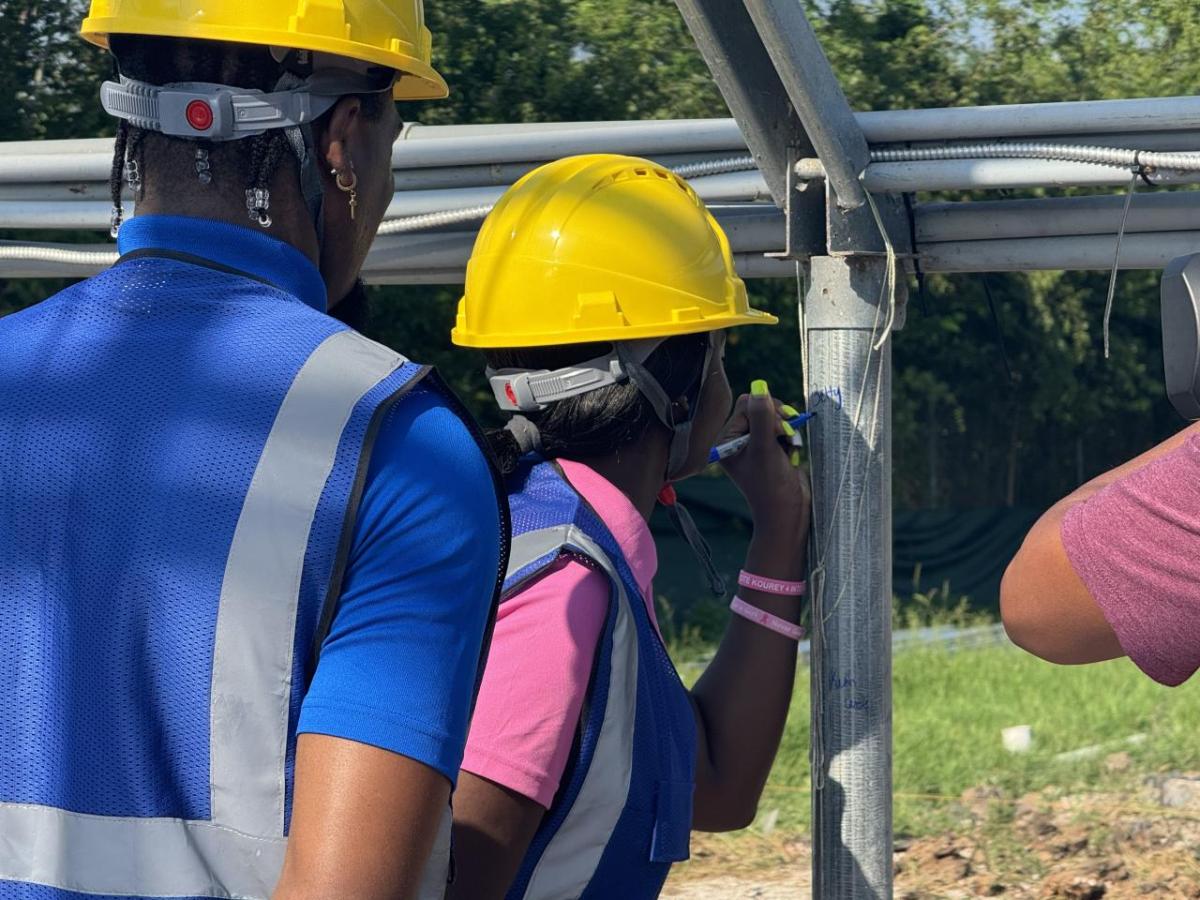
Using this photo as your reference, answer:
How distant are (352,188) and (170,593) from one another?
0.46 meters

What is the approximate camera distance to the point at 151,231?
58.0 inches

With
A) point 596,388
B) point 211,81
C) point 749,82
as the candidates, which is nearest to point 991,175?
point 749,82

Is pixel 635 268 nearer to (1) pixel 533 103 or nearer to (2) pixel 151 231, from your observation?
(2) pixel 151 231

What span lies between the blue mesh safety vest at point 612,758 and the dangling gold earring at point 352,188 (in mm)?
611

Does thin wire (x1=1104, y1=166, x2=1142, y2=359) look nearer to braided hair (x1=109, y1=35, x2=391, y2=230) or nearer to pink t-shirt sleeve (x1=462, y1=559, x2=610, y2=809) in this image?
pink t-shirt sleeve (x1=462, y1=559, x2=610, y2=809)

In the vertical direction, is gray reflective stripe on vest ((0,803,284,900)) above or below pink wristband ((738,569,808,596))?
above

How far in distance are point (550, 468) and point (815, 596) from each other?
637 millimetres

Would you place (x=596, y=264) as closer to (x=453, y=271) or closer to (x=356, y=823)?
(x=453, y=271)

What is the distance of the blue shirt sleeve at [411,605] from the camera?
125 centimetres

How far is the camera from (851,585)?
2.59m

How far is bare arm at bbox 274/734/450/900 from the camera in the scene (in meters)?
1.22

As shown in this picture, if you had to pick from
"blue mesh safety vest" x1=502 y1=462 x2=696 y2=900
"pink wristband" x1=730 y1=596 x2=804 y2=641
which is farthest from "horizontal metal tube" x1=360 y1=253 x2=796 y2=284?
"blue mesh safety vest" x1=502 y1=462 x2=696 y2=900

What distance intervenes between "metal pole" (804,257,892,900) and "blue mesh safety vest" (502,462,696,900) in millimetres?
536

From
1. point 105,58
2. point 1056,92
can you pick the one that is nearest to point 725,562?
point 1056,92
